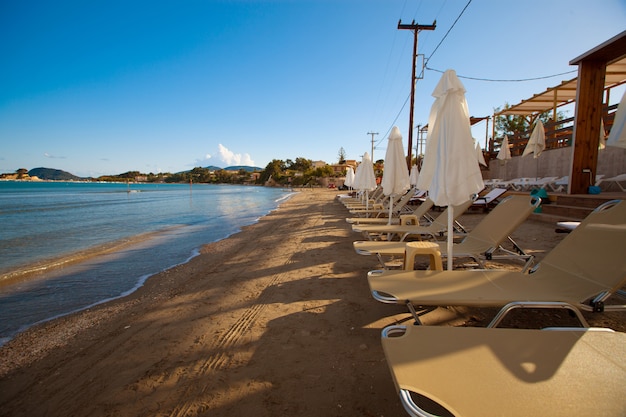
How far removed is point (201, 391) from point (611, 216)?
382cm

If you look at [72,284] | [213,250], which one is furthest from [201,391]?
[213,250]

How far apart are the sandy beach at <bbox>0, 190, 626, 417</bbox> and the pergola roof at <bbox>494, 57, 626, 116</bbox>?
31.1 ft

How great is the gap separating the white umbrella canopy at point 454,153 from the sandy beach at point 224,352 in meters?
1.26

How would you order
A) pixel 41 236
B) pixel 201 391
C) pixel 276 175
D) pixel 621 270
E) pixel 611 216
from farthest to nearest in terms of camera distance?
pixel 276 175
pixel 41 236
pixel 611 216
pixel 621 270
pixel 201 391

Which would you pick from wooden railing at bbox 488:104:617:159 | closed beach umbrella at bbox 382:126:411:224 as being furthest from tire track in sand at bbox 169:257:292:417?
wooden railing at bbox 488:104:617:159

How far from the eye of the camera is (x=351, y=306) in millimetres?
3182

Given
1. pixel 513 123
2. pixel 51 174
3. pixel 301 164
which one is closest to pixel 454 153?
pixel 513 123

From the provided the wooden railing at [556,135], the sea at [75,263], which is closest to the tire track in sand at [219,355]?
the sea at [75,263]

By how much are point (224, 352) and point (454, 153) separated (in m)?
3.05

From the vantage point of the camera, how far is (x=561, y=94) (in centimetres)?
1201

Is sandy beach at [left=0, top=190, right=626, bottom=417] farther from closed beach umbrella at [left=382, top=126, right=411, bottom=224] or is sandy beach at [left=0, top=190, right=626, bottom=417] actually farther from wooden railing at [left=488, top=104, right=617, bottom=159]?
wooden railing at [left=488, top=104, right=617, bottom=159]

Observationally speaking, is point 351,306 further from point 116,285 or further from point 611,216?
point 116,285

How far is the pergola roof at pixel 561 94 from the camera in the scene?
8.81m

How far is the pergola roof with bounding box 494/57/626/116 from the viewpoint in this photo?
28.9 feet
